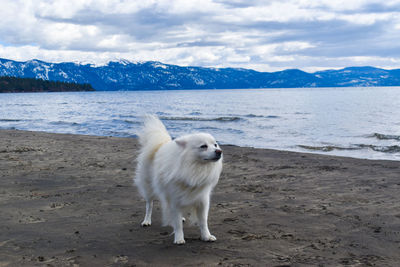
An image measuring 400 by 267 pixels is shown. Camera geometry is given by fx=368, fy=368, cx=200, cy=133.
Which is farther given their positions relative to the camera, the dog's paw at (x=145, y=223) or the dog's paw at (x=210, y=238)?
the dog's paw at (x=145, y=223)

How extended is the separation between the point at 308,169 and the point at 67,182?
628cm

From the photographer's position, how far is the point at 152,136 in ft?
18.0

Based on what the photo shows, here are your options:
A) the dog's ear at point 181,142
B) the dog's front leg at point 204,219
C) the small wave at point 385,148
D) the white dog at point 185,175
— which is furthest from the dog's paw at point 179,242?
the small wave at point 385,148

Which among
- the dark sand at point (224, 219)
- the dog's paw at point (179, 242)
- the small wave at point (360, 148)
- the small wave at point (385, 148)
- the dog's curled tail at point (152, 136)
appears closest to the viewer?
the dark sand at point (224, 219)

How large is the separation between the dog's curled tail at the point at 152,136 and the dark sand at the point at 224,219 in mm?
1197

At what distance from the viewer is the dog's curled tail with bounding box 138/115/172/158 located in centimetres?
543

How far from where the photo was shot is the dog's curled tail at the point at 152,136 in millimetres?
5426

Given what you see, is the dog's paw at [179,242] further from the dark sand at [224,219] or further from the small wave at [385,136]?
the small wave at [385,136]

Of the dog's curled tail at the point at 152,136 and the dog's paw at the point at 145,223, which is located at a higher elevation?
the dog's curled tail at the point at 152,136

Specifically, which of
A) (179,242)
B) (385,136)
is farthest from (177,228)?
(385,136)

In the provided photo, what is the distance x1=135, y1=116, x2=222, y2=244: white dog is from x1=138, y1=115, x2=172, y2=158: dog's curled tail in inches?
0.7

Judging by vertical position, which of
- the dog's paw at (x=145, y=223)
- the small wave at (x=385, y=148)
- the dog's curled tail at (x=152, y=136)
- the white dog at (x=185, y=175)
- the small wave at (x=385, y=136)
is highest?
the dog's curled tail at (x=152, y=136)

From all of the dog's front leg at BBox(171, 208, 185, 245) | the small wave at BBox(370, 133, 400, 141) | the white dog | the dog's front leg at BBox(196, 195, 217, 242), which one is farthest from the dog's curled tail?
the small wave at BBox(370, 133, 400, 141)

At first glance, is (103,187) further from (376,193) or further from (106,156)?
(376,193)
